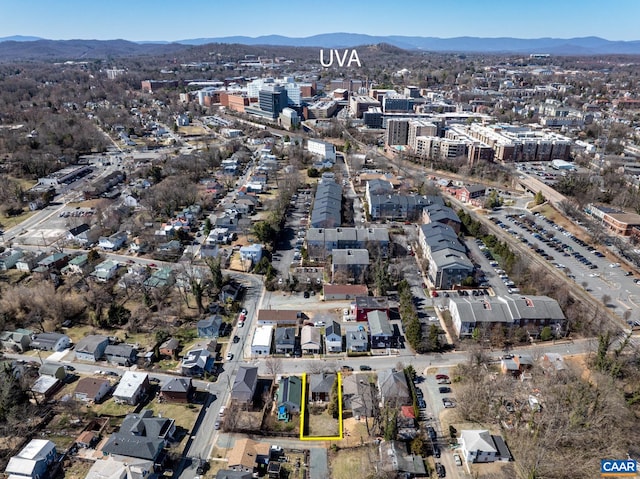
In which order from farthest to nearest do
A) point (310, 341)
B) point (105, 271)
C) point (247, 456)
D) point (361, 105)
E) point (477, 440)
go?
point (361, 105) → point (105, 271) → point (310, 341) → point (477, 440) → point (247, 456)

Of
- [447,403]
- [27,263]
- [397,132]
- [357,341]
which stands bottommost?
[447,403]

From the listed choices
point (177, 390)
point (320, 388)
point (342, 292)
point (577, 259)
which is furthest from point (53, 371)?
point (577, 259)

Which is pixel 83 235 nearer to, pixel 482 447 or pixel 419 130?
pixel 482 447

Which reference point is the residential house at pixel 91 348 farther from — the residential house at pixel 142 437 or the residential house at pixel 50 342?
the residential house at pixel 142 437

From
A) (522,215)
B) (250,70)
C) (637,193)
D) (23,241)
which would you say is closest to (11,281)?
(23,241)

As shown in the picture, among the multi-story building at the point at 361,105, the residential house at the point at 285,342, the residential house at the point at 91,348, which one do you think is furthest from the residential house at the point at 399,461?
the multi-story building at the point at 361,105

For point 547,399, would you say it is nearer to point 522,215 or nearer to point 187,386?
point 187,386
